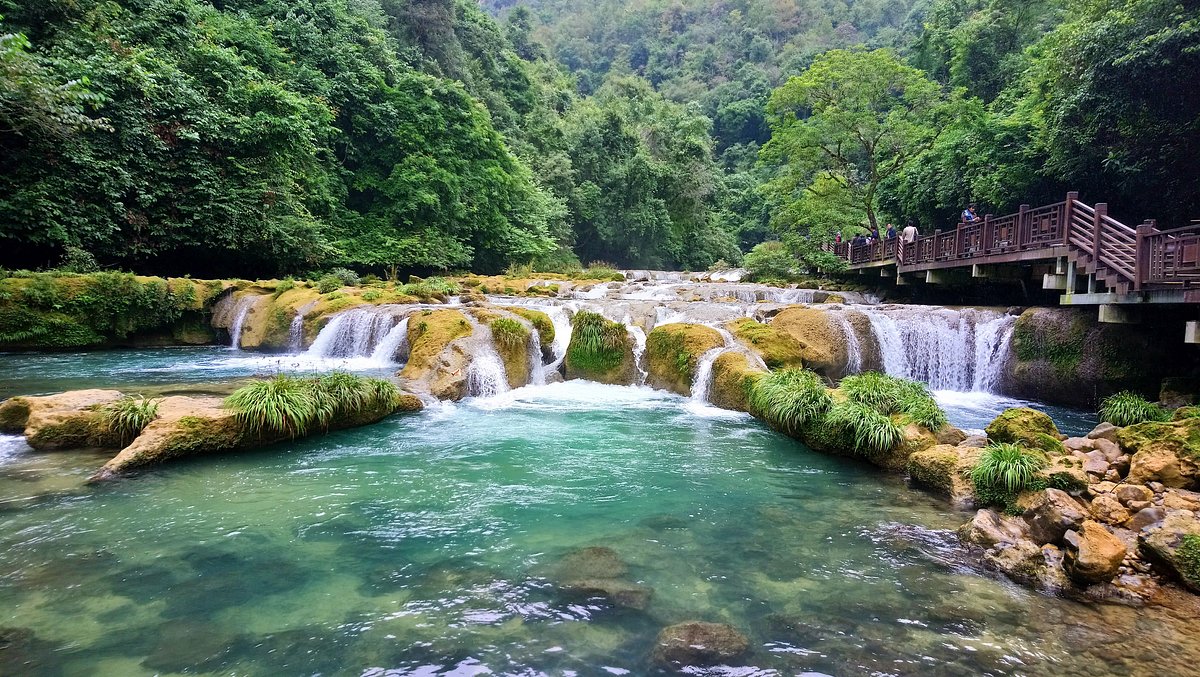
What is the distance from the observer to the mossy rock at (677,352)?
12609 mm

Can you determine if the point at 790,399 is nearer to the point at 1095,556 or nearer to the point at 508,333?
the point at 1095,556

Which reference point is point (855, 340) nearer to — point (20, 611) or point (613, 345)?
point (613, 345)

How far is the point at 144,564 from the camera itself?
5094mm

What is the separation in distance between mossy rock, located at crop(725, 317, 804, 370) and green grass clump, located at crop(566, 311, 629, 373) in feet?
8.75

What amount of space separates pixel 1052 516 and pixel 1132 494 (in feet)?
4.00

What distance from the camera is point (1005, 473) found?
6449 millimetres

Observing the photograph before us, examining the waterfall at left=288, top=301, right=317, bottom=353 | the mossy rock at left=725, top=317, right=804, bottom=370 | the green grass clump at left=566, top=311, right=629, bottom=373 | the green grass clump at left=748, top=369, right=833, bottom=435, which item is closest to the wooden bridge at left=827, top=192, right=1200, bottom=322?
the mossy rock at left=725, top=317, right=804, bottom=370

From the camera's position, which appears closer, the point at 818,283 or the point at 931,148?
the point at 931,148

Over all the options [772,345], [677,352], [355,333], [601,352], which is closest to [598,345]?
[601,352]

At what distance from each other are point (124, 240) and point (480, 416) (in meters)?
16.0

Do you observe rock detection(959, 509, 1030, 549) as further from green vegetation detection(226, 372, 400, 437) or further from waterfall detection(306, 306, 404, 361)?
waterfall detection(306, 306, 404, 361)

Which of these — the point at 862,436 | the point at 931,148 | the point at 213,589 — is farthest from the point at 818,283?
the point at 213,589

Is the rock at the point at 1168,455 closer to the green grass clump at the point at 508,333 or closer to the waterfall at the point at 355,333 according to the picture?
the green grass clump at the point at 508,333

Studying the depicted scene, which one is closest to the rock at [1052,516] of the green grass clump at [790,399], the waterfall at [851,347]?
the green grass clump at [790,399]
